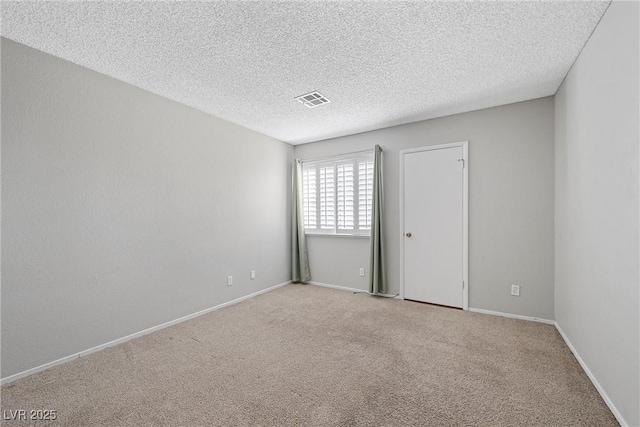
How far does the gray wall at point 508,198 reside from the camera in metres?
3.00

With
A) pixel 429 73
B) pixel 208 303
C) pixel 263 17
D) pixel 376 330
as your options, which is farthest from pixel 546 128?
pixel 208 303

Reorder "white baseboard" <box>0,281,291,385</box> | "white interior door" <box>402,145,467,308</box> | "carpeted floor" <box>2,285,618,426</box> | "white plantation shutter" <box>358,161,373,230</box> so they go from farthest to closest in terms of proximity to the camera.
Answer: "white plantation shutter" <box>358,161,373,230</box> < "white interior door" <box>402,145,467,308</box> < "white baseboard" <box>0,281,291,385</box> < "carpeted floor" <box>2,285,618,426</box>

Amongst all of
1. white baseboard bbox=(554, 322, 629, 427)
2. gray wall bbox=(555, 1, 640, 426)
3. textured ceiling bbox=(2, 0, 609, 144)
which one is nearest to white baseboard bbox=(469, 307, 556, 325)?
white baseboard bbox=(554, 322, 629, 427)

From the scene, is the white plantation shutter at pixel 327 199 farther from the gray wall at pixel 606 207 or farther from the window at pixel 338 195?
the gray wall at pixel 606 207

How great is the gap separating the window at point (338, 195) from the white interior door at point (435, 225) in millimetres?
638

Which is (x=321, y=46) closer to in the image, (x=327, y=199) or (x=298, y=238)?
(x=327, y=199)

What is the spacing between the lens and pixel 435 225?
3639 millimetres

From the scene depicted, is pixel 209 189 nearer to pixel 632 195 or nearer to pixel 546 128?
pixel 632 195

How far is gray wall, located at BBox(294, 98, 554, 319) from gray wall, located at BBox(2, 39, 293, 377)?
9.75ft

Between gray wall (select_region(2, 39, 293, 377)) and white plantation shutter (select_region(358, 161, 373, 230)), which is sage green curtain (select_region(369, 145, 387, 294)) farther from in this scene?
gray wall (select_region(2, 39, 293, 377))

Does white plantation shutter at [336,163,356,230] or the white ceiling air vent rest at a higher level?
the white ceiling air vent

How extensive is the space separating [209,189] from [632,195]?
3.74 metres

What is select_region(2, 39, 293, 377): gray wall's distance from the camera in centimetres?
206

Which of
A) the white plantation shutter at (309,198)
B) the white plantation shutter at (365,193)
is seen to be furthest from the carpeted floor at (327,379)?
the white plantation shutter at (309,198)
